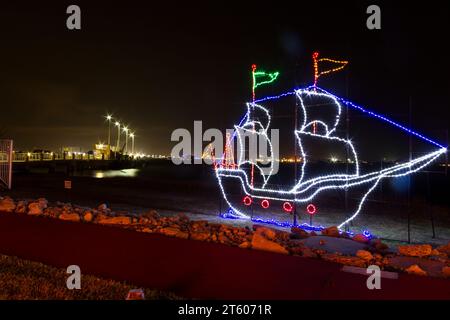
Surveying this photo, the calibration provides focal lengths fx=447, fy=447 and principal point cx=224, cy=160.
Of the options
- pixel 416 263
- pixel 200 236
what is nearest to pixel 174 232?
pixel 200 236

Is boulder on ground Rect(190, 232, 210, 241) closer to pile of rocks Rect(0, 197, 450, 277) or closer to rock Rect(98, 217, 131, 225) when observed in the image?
pile of rocks Rect(0, 197, 450, 277)

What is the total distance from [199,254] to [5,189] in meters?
17.1

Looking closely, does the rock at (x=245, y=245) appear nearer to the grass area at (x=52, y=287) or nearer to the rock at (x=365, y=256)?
the rock at (x=365, y=256)

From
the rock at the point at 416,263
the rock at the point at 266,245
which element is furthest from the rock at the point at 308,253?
the rock at the point at 416,263

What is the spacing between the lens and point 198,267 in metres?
6.52

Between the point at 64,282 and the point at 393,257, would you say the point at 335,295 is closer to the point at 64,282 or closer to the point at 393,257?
Answer: the point at 393,257

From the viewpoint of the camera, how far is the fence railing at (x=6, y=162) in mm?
21609

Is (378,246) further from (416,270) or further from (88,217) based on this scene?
(88,217)

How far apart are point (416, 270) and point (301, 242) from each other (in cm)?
275

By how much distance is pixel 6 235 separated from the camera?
28.8 ft

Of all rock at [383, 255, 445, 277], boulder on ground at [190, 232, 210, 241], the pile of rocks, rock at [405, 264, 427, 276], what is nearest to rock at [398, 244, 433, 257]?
the pile of rocks

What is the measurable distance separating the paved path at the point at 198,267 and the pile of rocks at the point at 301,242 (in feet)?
1.70
